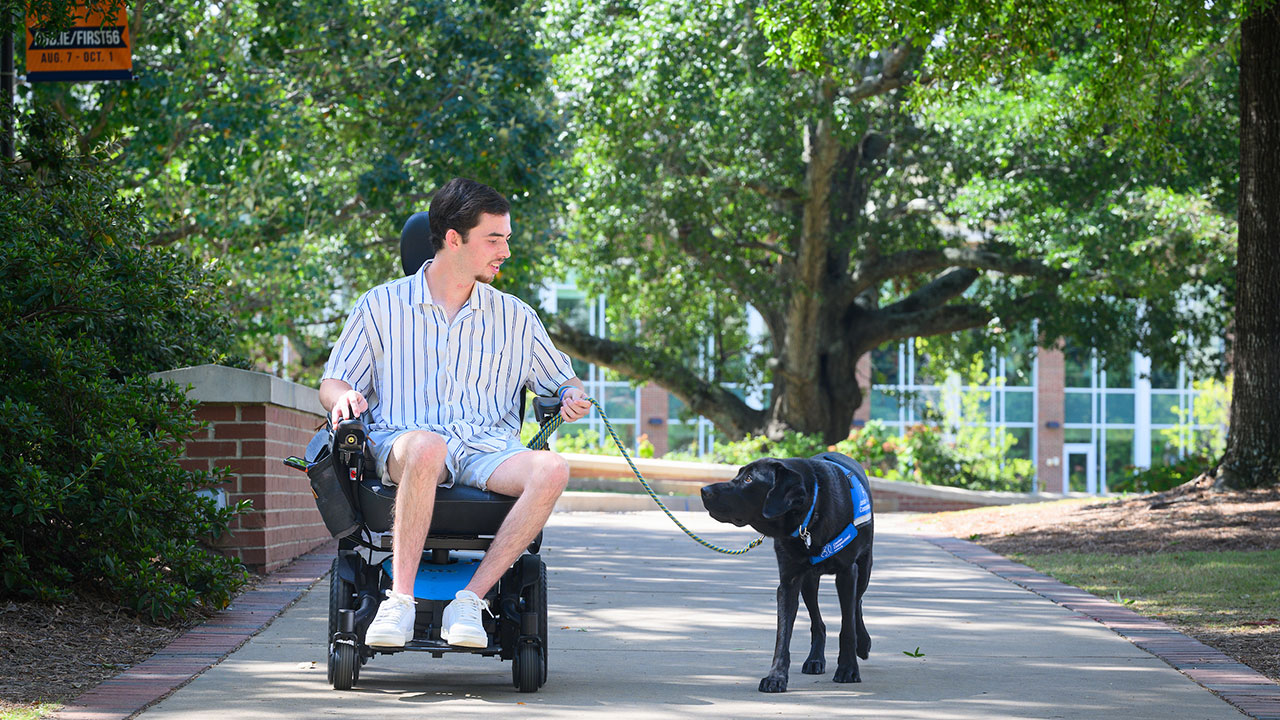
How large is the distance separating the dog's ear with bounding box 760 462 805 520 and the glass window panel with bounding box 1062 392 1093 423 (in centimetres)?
3927

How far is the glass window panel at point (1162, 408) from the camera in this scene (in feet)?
136

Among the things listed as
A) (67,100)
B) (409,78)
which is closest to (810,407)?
(409,78)

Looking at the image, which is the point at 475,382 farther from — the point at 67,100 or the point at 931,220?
the point at 931,220

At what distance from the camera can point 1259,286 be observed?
1228cm

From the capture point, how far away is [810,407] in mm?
22312

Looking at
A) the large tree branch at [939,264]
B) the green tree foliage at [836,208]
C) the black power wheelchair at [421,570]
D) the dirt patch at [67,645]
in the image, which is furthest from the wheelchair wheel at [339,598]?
the large tree branch at [939,264]

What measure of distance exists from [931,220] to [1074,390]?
22.7 metres

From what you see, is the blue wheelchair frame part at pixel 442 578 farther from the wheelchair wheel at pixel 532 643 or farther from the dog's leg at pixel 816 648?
the dog's leg at pixel 816 648

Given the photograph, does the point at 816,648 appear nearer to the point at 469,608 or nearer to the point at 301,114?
the point at 469,608

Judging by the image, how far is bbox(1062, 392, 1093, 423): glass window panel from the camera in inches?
1649

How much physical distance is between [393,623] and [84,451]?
215cm

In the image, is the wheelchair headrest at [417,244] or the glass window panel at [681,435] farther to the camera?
the glass window panel at [681,435]

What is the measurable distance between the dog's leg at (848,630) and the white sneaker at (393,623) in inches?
57.7

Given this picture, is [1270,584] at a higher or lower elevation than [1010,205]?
lower
